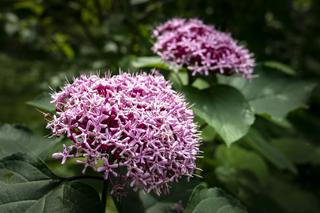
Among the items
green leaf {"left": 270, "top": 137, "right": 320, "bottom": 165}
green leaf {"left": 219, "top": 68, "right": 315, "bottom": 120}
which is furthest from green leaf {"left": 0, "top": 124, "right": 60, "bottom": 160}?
green leaf {"left": 270, "top": 137, "right": 320, "bottom": 165}

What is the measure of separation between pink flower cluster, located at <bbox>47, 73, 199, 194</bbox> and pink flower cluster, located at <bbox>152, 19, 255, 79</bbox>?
576mm

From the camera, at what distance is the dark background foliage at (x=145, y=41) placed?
326 centimetres

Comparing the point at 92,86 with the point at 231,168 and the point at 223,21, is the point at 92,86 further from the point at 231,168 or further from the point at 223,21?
the point at 223,21

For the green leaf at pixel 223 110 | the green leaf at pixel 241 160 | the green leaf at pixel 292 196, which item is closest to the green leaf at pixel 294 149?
the green leaf at pixel 292 196

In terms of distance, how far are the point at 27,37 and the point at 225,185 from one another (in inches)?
84.9

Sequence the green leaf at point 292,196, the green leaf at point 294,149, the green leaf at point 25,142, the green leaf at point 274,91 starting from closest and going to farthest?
the green leaf at point 25,142 < the green leaf at point 274,91 < the green leaf at point 292,196 < the green leaf at point 294,149

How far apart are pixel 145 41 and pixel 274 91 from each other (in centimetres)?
72

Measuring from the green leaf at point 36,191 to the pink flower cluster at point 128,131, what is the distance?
4.2 inches

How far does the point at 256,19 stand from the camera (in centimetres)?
382

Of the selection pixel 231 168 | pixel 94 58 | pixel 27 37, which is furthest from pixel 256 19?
pixel 27 37

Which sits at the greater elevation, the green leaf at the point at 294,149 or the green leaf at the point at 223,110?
the green leaf at the point at 294,149

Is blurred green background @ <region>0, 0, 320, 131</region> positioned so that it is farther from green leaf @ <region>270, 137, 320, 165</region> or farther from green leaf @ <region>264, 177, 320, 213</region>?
green leaf @ <region>264, 177, 320, 213</region>

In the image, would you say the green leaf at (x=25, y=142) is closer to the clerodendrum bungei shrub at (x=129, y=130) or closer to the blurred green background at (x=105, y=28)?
the clerodendrum bungei shrub at (x=129, y=130)

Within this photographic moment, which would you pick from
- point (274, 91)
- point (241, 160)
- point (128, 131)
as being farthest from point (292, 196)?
point (128, 131)
